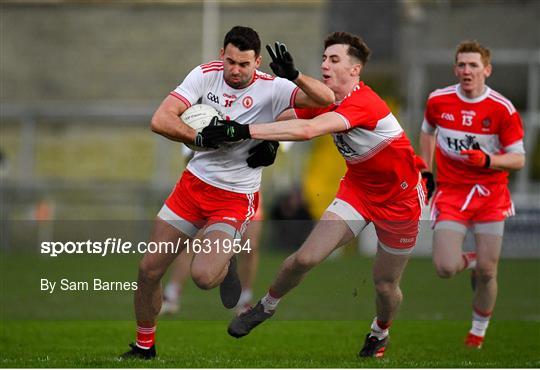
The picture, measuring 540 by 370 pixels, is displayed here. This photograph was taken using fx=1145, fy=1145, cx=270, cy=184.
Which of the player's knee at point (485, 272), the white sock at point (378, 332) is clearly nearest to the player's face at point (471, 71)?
the player's knee at point (485, 272)

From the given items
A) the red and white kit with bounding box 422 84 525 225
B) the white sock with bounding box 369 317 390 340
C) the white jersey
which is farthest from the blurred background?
the white jersey

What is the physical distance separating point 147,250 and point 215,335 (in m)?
2.51

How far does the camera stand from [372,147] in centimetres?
859

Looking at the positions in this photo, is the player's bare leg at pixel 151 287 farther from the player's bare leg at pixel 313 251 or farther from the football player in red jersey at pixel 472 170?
the football player in red jersey at pixel 472 170

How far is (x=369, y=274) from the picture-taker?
9.07 meters

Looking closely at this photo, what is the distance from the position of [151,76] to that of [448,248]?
18328 millimetres

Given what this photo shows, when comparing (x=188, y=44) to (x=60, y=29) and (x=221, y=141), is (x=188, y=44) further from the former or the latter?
(x=221, y=141)

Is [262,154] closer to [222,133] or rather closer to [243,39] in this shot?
[222,133]

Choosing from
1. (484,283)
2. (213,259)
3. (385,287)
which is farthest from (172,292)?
(213,259)

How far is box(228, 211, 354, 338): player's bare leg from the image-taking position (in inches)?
332

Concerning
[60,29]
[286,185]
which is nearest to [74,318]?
[286,185]

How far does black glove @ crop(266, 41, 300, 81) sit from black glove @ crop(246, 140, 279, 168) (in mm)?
644

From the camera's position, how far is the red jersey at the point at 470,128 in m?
9.77

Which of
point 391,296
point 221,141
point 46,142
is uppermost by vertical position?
point 221,141
